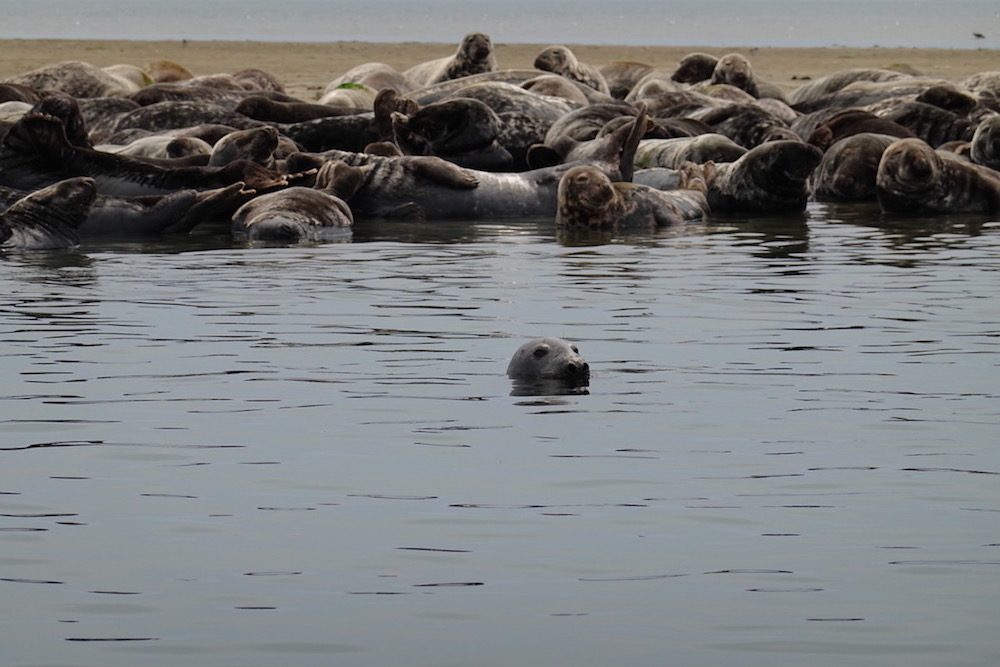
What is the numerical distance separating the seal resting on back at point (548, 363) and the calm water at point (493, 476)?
9cm

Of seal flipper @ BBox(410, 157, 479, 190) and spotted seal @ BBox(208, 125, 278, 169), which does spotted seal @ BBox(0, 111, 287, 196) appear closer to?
spotted seal @ BBox(208, 125, 278, 169)

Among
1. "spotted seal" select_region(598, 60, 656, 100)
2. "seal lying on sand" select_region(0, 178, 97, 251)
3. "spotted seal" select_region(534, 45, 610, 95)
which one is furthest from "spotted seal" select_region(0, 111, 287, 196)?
"spotted seal" select_region(598, 60, 656, 100)

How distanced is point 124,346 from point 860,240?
6056mm

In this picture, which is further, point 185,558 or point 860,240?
point 860,240

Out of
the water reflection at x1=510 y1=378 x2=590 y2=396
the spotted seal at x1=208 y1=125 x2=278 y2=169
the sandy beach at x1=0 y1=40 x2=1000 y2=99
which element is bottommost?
the sandy beach at x1=0 y1=40 x2=1000 y2=99

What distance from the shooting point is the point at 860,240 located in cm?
1273

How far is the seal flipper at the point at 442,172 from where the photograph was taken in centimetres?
1395

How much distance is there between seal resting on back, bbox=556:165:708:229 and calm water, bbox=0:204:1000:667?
3125 mm

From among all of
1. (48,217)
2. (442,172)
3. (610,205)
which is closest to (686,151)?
(610,205)

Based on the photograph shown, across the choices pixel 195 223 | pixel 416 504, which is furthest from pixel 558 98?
pixel 416 504

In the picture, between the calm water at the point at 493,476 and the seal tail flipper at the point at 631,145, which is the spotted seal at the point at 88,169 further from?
the calm water at the point at 493,476

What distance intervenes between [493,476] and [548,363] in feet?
5.46

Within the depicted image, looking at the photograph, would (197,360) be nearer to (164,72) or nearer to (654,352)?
(654,352)

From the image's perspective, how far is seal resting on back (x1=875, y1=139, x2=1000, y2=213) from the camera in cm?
1413
